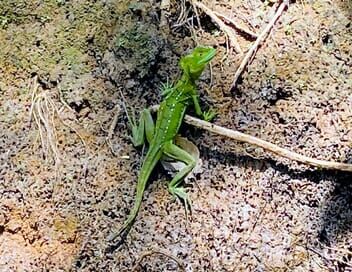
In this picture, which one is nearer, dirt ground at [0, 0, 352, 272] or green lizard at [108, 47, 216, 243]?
dirt ground at [0, 0, 352, 272]

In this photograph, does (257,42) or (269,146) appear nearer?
(269,146)

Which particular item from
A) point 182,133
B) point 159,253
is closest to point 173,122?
point 182,133

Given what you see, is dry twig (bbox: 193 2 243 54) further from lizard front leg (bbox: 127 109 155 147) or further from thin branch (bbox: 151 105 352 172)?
lizard front leg (bbox: 127 109 155 147)

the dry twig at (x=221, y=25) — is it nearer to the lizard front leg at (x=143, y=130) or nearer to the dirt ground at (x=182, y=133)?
the dirt ground at (x=182, y=133)

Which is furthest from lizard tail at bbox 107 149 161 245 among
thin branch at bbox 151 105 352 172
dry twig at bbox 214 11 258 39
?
dry twig at bbox 214 11 258 39

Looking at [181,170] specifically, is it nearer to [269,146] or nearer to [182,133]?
[182,133]

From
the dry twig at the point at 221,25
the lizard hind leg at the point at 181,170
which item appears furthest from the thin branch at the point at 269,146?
the dry twig at the point at 221,25
